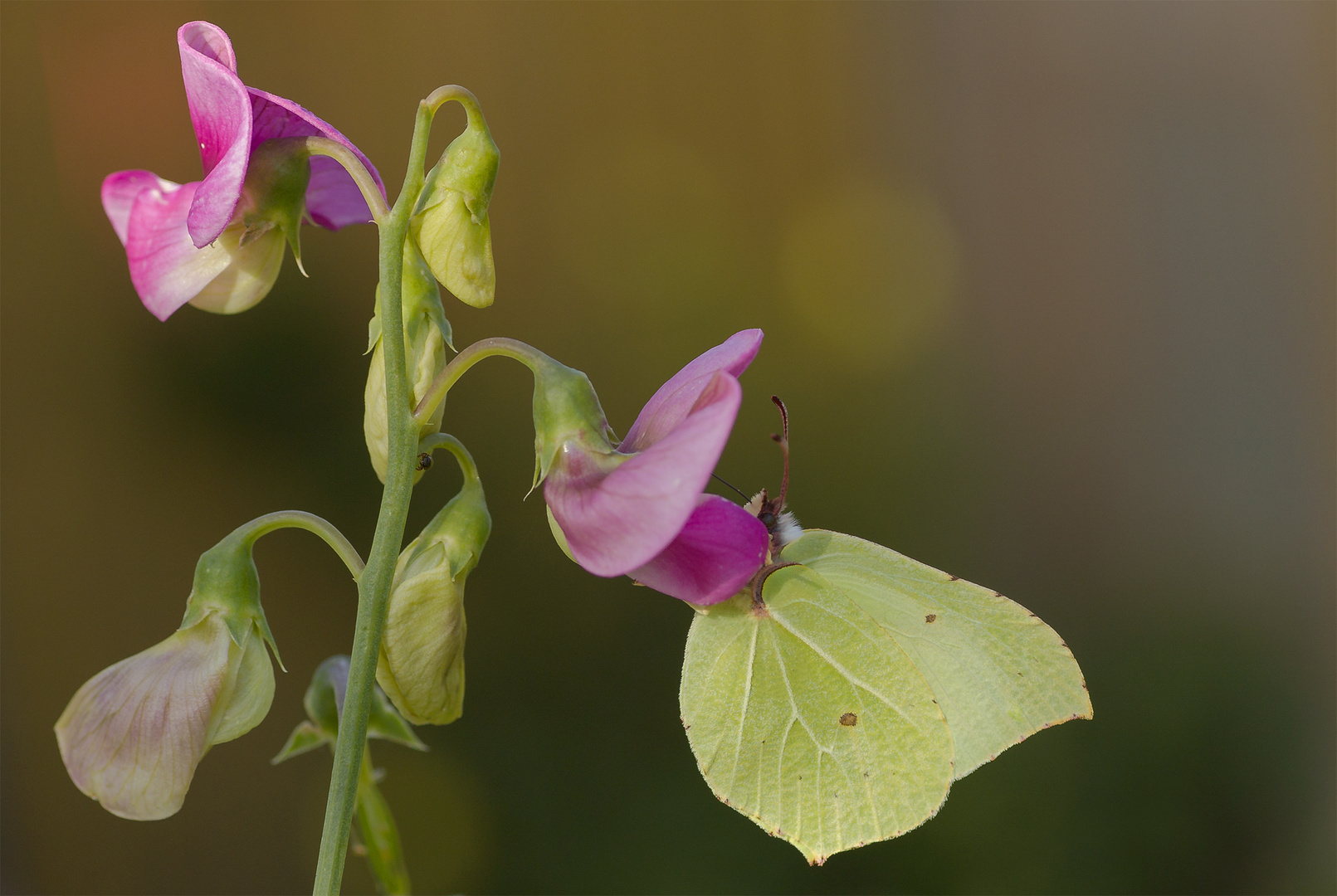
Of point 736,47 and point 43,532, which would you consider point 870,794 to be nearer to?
point 43,532

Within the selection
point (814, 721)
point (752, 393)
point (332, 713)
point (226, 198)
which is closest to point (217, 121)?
point (226, 198)

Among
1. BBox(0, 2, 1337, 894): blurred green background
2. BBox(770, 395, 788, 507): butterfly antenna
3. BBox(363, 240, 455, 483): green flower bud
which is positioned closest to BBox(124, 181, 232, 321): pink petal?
BBox(363, 240, 455, 483): green flower bud

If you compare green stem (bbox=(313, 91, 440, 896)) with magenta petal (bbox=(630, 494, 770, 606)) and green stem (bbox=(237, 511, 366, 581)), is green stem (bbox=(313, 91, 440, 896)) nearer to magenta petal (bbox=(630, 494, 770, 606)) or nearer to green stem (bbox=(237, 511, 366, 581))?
green stem (bbox=(237, 511, 366, 581))

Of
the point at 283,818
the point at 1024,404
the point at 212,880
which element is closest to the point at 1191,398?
the point at 1024,404

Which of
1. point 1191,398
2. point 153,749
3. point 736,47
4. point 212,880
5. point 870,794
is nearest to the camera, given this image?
point 153,749

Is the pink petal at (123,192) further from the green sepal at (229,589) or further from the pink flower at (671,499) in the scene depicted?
the pink flower at (671,499)

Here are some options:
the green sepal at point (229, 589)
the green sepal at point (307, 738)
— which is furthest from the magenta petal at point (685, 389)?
the green sepal at point (307, 738)
